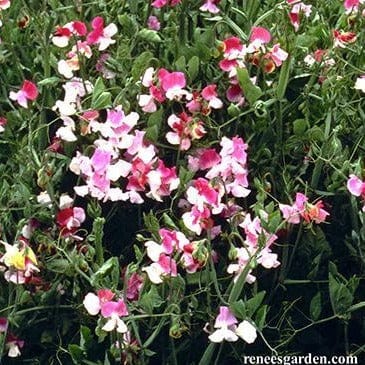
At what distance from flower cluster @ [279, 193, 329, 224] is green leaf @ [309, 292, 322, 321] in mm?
133

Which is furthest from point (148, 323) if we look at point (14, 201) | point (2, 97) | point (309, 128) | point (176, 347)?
point (2, 97)

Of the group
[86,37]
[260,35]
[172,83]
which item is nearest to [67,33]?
[86,37]

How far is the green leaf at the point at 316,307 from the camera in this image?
1.54 metres

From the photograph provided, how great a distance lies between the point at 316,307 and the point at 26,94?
2.00ft

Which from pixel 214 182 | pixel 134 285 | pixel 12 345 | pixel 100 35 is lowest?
pixel 12 345

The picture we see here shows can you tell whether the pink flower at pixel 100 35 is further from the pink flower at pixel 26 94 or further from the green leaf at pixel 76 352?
the green leaf at pixel 76 352

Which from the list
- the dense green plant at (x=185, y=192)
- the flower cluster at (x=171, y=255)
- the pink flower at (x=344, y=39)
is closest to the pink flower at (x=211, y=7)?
the dense green plant at (x=185, y=192)

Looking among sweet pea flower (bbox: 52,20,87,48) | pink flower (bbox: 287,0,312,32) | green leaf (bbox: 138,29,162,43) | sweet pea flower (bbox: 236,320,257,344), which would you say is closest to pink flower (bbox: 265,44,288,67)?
pink flower (bbox: 287,0,312,32)

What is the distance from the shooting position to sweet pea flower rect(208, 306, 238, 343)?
1.42m

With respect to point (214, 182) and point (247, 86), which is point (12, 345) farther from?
point (247, 86)

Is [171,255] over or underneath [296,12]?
underneath

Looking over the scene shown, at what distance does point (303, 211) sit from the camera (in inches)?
58.3

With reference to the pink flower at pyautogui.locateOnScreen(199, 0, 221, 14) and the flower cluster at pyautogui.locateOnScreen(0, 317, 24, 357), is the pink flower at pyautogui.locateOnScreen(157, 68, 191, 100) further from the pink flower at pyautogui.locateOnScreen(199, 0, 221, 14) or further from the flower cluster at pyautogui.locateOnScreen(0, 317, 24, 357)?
the flower cluster at pyautogui.locateOnScreen(0, 317, 24, 357)

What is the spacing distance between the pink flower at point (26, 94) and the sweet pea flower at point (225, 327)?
51cm
